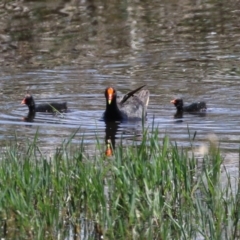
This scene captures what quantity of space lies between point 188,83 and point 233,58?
1.80 metres

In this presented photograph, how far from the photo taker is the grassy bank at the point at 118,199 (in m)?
7.48

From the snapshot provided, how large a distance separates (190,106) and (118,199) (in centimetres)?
561

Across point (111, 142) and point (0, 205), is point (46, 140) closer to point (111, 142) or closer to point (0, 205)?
point (111, 142)

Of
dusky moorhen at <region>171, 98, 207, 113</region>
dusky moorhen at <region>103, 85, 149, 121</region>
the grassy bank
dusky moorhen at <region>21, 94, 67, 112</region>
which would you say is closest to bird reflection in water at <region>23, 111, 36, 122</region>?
dusky moorhen at <region>21, 94, 67, 112</region>

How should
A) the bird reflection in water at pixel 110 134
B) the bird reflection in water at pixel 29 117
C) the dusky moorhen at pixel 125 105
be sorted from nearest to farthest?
the bird reflection in water at pixel 110 134, the dusky moorhen at pixel 125 105, the bird reflection in water at pixel 29 117

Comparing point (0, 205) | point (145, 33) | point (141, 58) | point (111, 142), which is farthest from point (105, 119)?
point (145, 33)

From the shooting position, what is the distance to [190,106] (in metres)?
13.2

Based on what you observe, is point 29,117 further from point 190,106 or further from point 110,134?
point 190,106

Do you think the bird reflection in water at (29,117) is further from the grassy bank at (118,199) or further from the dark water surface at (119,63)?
the grassy bank at (118,199)

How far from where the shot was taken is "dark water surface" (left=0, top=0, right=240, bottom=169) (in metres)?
12.4

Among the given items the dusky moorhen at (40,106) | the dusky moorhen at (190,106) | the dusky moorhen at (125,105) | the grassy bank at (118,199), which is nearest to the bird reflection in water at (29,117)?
the dusky moorhen at (40,106)

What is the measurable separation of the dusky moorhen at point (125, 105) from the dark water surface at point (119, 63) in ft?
0.62

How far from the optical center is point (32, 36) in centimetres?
1948

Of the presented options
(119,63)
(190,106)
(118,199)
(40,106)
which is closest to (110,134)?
(190,106)
